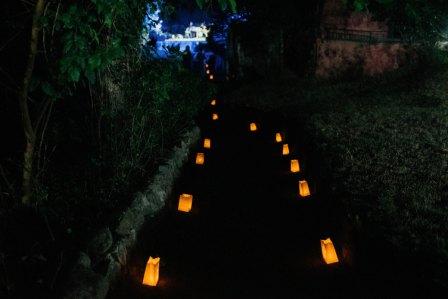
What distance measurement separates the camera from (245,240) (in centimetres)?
608

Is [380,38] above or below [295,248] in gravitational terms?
above

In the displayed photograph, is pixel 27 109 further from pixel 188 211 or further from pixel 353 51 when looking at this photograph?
pixel 353 51

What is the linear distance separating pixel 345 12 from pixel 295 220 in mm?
14796

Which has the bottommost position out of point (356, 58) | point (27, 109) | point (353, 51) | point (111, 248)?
point (111, 248)

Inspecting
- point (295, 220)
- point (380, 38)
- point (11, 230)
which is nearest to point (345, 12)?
point (380, 38)

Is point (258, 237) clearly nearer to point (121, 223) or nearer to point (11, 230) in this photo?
point (121, 223)

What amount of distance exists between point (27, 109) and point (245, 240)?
149 inches

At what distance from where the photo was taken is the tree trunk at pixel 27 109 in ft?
12.8

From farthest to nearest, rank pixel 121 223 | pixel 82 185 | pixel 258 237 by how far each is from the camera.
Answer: pixel 258 237 < pixel 82 185 < pixel 121 223

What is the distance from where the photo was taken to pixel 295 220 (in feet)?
21.8

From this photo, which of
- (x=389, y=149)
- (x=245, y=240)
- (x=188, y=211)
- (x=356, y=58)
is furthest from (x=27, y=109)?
(x=356, y=58)

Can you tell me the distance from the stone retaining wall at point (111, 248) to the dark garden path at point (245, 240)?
9.7 inches

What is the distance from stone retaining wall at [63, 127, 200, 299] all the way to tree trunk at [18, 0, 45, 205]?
45.3 inches

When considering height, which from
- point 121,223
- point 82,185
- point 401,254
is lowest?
point 401,254
